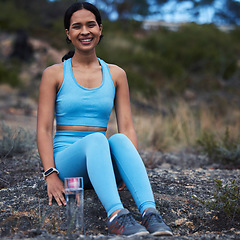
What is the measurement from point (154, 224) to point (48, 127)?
1.04 meters

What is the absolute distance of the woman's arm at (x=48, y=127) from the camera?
260 cm

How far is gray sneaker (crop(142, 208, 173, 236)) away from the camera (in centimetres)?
223

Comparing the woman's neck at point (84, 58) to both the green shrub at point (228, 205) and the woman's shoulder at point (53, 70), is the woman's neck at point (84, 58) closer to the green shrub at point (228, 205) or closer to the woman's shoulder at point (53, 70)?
the woman's shoulder at point (53, 70)


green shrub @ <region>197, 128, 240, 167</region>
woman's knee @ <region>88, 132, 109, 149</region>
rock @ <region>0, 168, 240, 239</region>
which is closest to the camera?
rock @ <region>0, 168, 240, 239</region>

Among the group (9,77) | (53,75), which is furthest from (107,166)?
(9,77)

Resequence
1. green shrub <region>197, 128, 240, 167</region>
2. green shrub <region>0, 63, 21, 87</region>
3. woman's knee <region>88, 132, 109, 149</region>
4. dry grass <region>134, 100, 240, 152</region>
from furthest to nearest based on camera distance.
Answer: green shrub <region>0, 63, 21, 87</region>
dry grass <region>134, 100, 240, 152</region>
green shrub <region>197, 128, 240, 167</region>
woman's knee <region>88, 132, 109, 149</region>

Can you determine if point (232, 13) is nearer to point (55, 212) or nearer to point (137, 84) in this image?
point (137, 84)

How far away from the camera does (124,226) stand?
2.24 meters

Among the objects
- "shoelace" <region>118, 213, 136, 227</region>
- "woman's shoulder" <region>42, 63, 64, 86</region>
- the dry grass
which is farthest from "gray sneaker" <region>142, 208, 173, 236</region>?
the dry grass

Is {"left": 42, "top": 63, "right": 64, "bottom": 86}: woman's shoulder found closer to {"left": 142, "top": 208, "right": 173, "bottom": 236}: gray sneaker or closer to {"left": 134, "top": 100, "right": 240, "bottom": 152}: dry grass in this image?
{"left": 142, "top": 208, "right": 173, "bottom": 236}: gray sneaker

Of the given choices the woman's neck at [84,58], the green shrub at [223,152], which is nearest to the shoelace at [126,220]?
the woman's neck at [84,58]

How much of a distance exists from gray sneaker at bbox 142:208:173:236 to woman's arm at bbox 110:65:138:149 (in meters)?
0.77

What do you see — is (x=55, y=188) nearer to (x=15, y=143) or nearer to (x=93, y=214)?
(x=93, y=214)

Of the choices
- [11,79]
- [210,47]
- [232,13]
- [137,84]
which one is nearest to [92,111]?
[137,84]
